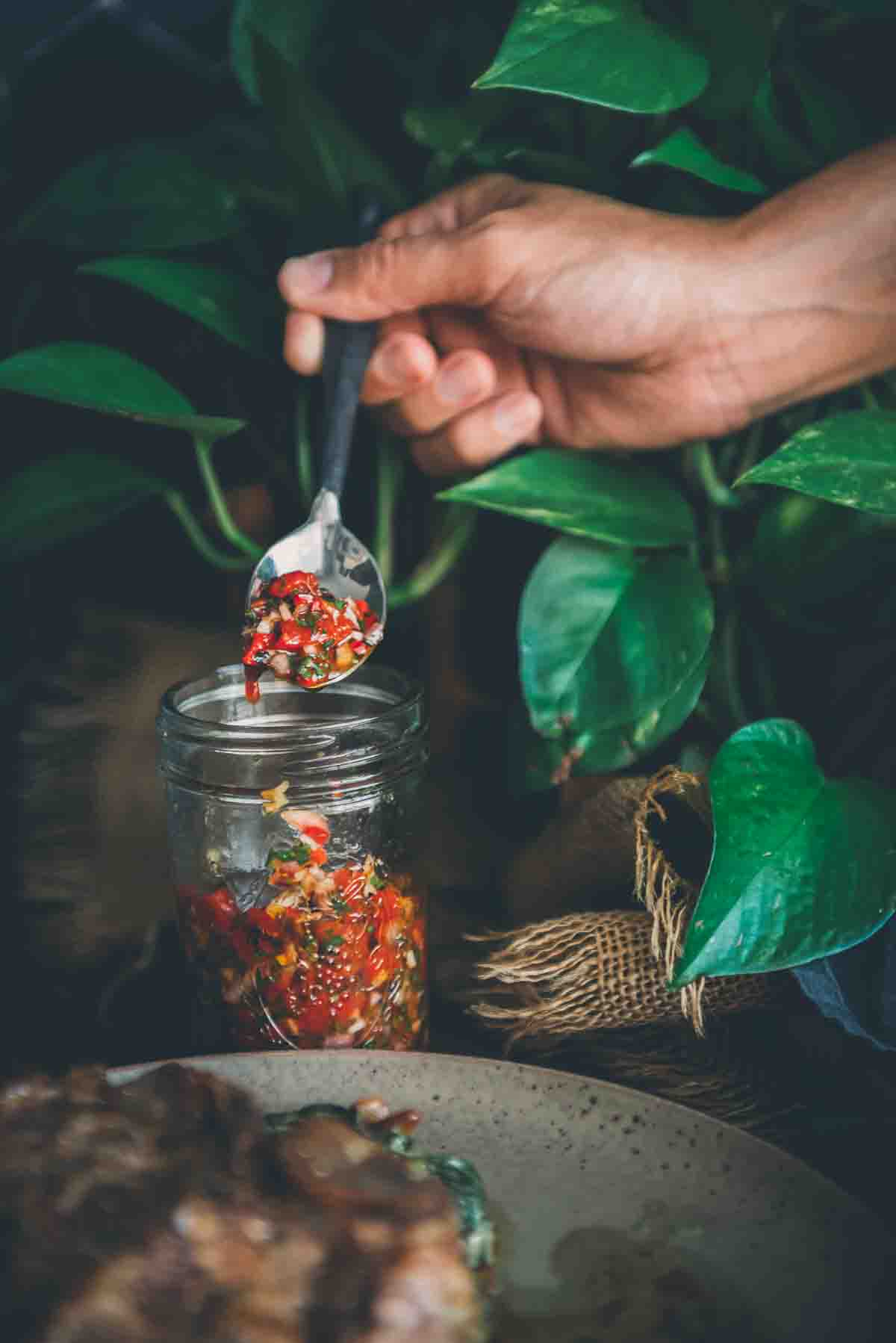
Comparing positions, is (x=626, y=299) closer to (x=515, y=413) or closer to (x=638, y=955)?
(x=515, y=413)

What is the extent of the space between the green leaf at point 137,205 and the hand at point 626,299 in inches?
5.0

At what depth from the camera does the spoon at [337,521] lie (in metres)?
0.83

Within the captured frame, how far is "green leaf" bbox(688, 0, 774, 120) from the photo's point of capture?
2.51 feet

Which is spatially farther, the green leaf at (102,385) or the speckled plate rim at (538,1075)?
the green leaf at (102,385)

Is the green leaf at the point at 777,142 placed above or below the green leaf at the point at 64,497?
above

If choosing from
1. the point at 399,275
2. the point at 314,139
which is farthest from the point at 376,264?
the point at 314,139

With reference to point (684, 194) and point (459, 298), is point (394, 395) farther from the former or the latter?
point (684, 194)

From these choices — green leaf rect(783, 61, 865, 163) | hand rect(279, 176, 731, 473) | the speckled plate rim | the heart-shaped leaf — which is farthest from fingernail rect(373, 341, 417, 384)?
the speckled plate rim

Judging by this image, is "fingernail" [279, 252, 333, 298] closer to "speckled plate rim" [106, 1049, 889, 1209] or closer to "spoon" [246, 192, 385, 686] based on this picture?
"spoon" [246, 192, 385, 686]

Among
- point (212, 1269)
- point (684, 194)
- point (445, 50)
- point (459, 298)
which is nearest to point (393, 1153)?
point (212, 1269)

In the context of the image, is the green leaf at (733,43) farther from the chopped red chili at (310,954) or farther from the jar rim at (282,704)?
the chopped red chili at (310,954)

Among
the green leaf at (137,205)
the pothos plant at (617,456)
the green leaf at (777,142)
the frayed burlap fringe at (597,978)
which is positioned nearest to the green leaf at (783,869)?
the pothos plant at (617,456)

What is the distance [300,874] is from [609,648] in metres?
0.26

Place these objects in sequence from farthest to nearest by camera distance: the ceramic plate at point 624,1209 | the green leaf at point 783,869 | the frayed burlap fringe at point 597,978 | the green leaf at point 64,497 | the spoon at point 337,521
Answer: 1. the green leaf at point 64,497
2. the spoon at point 337,521
3. the frayed burlap fringe at point 597,978
4. the green leaf at point 783,869
5. the ceramic plate at point 624,1209
